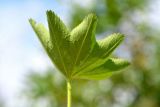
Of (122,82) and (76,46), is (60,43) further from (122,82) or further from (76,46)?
(122,82)

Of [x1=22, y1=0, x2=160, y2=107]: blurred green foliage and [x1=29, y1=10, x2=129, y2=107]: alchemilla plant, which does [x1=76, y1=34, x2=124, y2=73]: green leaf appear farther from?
[x1=22, y1=0, x2=160, y2=107]: blurred green foliage

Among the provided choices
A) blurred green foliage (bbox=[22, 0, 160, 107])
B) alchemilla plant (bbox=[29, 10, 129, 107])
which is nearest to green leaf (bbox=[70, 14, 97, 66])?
alchemilla plant (bbox=[29, 10, 129, 107])

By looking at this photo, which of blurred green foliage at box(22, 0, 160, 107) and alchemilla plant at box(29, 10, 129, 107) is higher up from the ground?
blurred green foliage at box(22, 0, 160, 107)

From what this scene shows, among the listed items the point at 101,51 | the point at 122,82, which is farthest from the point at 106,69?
the point at 122,82

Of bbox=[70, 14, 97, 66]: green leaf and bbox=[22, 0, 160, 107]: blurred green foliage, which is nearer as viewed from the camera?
bbox=[70, 14, 97, 66]: green leaf

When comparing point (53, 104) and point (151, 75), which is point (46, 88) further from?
point (151, 75)

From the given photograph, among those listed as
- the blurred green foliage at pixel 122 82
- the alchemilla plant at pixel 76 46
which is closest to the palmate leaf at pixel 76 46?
the alchemilla plant at pixel 76 46

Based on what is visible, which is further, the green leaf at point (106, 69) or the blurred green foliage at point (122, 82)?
the blurred green foliage at point (122, 82)

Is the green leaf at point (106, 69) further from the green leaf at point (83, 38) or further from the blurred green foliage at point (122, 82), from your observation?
the blurred green foliage at point (122, 82)
